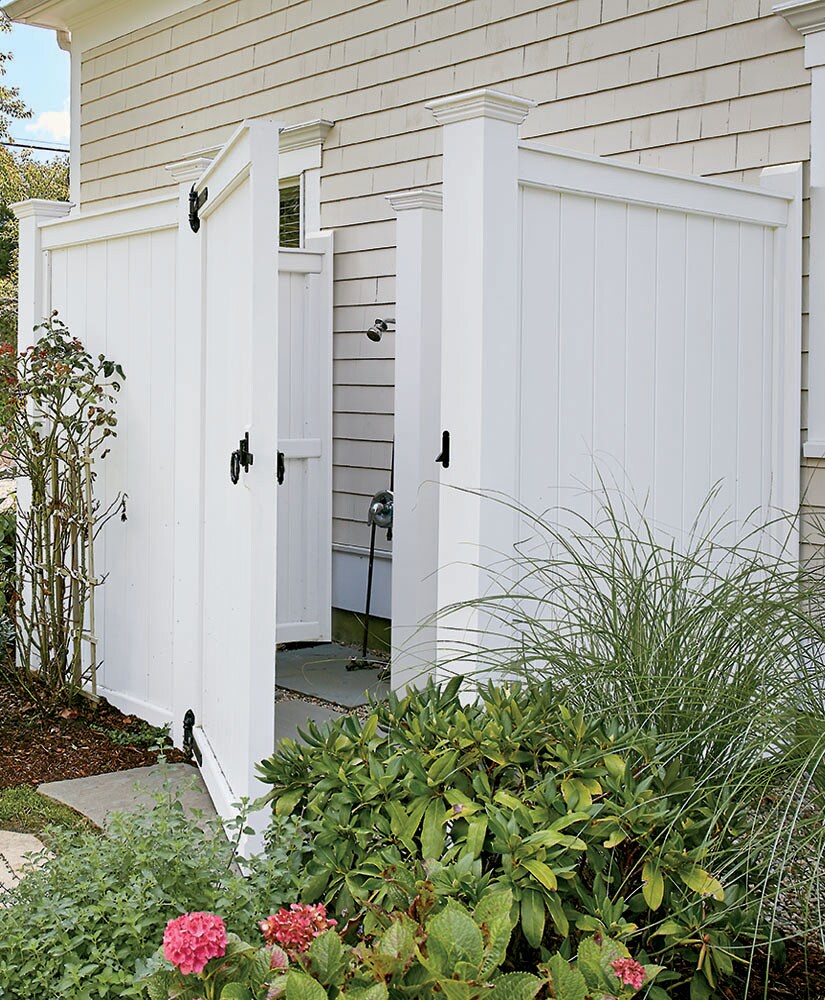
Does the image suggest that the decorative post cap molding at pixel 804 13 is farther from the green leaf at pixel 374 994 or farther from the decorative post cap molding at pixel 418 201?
the green leaf at pixel 374 994

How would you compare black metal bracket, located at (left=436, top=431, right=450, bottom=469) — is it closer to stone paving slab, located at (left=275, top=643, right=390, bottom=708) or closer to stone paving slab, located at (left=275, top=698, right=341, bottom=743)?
stone paving slab, located at (left=275, top=698, right=341, bottom=743)

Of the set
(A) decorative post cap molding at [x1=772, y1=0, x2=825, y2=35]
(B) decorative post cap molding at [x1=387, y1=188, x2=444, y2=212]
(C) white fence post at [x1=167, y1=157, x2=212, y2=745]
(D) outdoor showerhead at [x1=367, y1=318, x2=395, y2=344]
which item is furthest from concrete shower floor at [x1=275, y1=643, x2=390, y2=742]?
(A) decorative post cap molding at [x1=772, y1=0, x2=825, y2=35]

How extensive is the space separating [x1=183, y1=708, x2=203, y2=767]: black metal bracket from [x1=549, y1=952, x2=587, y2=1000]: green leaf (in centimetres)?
259

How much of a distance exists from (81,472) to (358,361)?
201 cm

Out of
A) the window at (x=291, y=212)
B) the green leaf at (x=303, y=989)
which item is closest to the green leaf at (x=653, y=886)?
the green leaf at (x=303, y=989)

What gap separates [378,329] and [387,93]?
4.23ft

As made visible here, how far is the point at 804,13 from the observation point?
4137 mm

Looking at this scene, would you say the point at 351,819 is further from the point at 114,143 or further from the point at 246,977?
the point at 114,143

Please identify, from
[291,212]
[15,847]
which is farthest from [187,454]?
[291,212]

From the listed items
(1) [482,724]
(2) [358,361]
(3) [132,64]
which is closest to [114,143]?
(3) [132,64]

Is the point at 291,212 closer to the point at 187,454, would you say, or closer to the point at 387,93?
the point at 387,93

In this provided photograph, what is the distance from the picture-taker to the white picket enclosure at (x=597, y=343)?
10.2 feet

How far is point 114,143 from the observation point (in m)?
8.65

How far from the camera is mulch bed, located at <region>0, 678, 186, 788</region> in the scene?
4.11 metres
